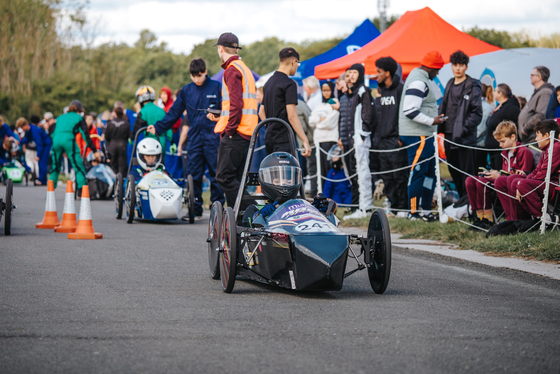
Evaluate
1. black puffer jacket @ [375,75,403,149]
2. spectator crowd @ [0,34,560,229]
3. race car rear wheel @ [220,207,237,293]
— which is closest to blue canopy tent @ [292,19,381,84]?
spectator crowd @ [0,34,560,229]

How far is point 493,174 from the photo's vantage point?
373 inches

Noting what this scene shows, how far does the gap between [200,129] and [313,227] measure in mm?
6125

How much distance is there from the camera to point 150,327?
471 cm

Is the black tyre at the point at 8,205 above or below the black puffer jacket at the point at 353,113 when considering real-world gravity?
below

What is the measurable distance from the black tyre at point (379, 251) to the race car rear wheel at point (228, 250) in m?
1.12

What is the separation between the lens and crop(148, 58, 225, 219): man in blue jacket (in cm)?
1147

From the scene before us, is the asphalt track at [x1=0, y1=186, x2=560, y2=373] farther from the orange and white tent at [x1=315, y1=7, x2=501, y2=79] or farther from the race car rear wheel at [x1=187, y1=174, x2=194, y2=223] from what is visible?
the orange and white tent at [x1=315, y1=7, x2=501, y2=79]

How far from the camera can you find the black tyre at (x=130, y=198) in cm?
1159

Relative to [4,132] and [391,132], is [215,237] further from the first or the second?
[4,132]

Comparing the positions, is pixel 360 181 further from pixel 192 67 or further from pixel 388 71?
pixel 192 67

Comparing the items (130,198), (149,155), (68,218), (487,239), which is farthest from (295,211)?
(149,155)

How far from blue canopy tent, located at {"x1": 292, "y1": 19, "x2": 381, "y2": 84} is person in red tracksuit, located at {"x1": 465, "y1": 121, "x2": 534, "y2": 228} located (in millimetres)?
9798

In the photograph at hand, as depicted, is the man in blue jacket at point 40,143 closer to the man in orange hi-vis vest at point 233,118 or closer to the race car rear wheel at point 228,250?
the man in orange hi-vis vest at point 233,118

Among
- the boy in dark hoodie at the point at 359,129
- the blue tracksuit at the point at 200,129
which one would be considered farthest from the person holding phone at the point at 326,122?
the blue tracksuit at the point at 200,129
